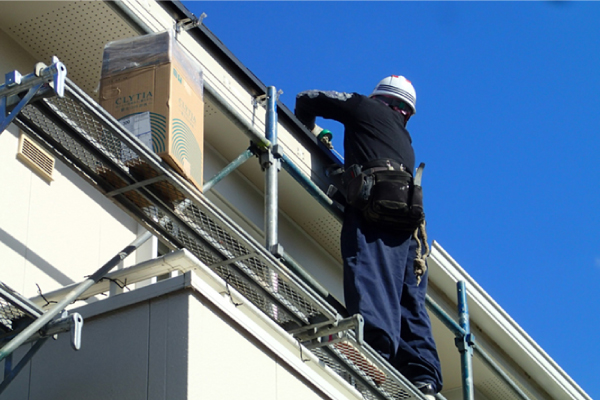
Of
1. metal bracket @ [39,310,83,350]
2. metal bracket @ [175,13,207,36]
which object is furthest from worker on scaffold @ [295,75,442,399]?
metal bracket @ [39,310,83,350]

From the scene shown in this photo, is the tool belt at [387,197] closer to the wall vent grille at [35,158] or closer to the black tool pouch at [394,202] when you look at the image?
the black tool pouch at [394,202]

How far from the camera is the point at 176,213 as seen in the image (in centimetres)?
491

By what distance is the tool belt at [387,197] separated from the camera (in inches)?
260

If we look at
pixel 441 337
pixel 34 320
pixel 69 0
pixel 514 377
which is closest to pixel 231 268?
pixel 34 320

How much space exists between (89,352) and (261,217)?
3.15 metres

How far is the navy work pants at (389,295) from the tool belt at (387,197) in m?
0.11

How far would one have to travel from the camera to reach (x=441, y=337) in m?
9.09

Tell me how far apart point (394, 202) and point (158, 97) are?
2264 millimetres

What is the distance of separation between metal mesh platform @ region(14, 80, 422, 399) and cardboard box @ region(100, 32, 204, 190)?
10 cm

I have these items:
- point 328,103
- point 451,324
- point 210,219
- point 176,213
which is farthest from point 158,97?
point 451,324

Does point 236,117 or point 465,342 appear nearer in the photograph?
point 236,117

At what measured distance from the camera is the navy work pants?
6266 mm

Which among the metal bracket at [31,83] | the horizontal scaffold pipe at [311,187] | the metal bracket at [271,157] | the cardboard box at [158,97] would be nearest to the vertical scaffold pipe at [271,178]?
the metal bracket at [271,157]

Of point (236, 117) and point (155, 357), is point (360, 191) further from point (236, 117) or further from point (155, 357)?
point (155, 357)
